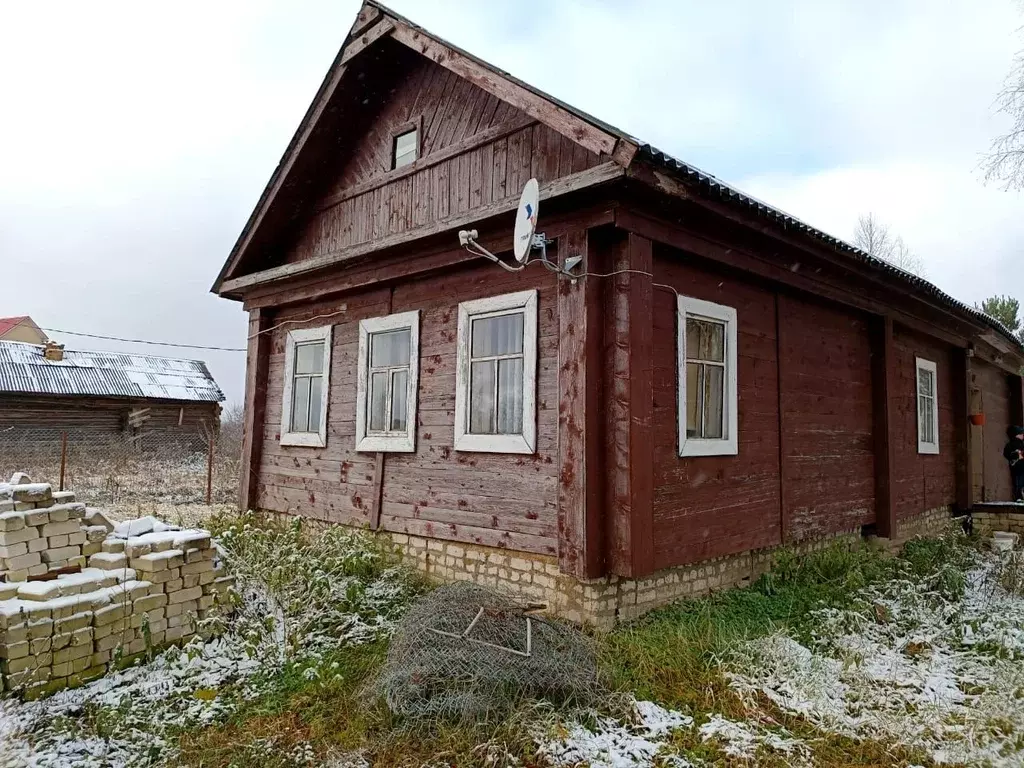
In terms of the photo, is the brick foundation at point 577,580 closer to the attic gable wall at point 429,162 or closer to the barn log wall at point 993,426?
the attic gable wall at point 429,162

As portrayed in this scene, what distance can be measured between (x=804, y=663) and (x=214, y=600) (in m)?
5.06

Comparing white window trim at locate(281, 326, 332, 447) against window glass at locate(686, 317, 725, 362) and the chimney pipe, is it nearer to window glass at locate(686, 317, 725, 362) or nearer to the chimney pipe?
window glass at locate(686, 317, 725, 362)

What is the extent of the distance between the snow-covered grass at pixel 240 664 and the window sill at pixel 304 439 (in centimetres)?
145

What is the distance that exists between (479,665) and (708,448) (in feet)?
11.0

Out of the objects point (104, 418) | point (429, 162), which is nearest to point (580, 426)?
Result: point (429, 162)

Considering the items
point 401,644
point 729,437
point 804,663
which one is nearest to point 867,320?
point 729,437

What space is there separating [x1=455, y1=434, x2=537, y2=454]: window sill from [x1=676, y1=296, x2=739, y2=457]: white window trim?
4.89 feet

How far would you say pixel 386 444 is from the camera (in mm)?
7801

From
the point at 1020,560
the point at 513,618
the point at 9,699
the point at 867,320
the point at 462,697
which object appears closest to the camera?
the point at 462,697

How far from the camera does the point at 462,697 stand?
4164 mm

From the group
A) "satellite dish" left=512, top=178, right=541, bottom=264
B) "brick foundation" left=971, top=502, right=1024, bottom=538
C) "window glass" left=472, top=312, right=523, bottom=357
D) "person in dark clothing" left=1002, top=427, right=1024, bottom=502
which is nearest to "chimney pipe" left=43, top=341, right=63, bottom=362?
"window glass" left=472, top=312, right=523, bottom=357

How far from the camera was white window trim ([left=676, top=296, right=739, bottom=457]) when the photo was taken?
6359 mm

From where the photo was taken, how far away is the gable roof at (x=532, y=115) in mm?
5305

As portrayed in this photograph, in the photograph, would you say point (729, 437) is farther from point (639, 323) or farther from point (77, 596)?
point (77, 596)
